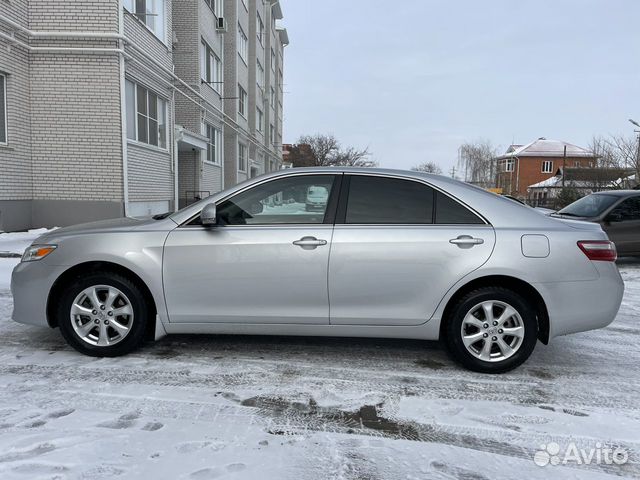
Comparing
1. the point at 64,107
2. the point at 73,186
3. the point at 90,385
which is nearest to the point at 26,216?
the point at 73,186

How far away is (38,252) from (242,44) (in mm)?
28115

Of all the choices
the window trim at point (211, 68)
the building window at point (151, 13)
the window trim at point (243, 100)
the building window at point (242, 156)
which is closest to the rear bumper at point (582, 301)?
the building window at point (151, 13)

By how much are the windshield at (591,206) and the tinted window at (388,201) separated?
7.44 metres

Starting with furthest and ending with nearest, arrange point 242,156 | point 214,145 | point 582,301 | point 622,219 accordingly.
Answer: point 242,156
point 214,145
point 622,219
point 582,301

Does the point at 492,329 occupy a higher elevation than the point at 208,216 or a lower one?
lower

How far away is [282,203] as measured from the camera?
14.0ft

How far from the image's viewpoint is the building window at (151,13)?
13.4 m

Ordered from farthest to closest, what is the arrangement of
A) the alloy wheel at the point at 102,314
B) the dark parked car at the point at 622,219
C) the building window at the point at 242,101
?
the building window at the point at 242,101 → the dark parked car at the point at 622,219 → the alloy wheel at the point at 102,314

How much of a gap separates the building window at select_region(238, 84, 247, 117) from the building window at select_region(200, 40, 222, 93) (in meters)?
5.20

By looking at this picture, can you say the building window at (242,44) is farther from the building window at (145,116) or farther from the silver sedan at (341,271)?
the silver sedan at (341,271)

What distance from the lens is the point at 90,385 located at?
11.9ft

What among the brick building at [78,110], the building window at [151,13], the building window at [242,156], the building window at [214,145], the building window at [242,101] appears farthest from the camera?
the building window at [242,156]

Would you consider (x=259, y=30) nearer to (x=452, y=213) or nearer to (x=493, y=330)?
(x=452, y=213)

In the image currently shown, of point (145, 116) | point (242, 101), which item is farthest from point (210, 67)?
point (145, 116)
